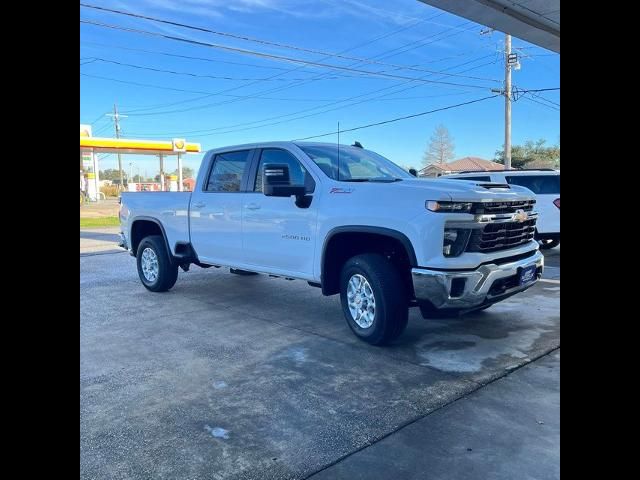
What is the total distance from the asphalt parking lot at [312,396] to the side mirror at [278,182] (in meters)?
1.51

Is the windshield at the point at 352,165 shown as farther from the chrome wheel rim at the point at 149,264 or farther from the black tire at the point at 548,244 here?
the black tire at the point at 548,244

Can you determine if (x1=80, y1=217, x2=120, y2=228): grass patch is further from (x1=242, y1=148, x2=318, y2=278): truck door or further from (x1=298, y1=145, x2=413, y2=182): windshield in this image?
(x1=298, y1=145, x2=413, y2=182): windshield

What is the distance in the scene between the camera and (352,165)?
594cm

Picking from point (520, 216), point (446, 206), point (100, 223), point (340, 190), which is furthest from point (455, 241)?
point (100, 223)

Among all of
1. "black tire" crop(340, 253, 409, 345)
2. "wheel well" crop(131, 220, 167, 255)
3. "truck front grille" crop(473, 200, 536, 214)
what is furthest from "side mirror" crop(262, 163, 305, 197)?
"wheel well" crop(131, 220, 167, 255)

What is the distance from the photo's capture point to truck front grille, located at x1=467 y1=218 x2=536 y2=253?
15.3ft

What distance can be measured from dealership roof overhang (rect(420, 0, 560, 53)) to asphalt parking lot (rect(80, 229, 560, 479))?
11.7ft

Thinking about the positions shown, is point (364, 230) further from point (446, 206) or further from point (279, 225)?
point (279, 225)

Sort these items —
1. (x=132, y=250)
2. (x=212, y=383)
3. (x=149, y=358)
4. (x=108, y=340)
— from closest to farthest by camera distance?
(x=212, y=383)
(x=149, y=358)
(x=108, y=340)
(x=132, y=250)

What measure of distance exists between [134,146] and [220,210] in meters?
34.7

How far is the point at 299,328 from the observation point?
589 centimetres
